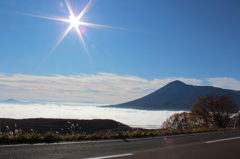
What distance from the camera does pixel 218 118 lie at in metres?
48.2

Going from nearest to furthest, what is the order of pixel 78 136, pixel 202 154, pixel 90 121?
pixel 202 154 < pixel 78 136 < pixel 90 121

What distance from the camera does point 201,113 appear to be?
4994 centimetres

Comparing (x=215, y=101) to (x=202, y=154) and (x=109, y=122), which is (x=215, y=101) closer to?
(x=202, y=154)

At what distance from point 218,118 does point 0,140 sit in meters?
49.3

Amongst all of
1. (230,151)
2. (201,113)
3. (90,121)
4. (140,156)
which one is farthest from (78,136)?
(90,121)

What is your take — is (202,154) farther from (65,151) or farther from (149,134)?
(149,134)

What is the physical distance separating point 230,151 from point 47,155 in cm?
714

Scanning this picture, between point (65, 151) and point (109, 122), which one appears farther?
point (109, 122)

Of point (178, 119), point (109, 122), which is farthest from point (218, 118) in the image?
point (109, 122)

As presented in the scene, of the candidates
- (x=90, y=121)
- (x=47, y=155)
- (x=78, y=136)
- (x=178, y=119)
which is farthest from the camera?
(x=90, y=121)

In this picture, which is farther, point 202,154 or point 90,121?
point 90,121

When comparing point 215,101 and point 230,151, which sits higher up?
point 215,101

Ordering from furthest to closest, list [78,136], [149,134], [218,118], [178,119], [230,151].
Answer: [178,119]
[218,118]
[149,134]
[78,136]
[230,151]

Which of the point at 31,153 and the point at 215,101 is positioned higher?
the point at 215,101
